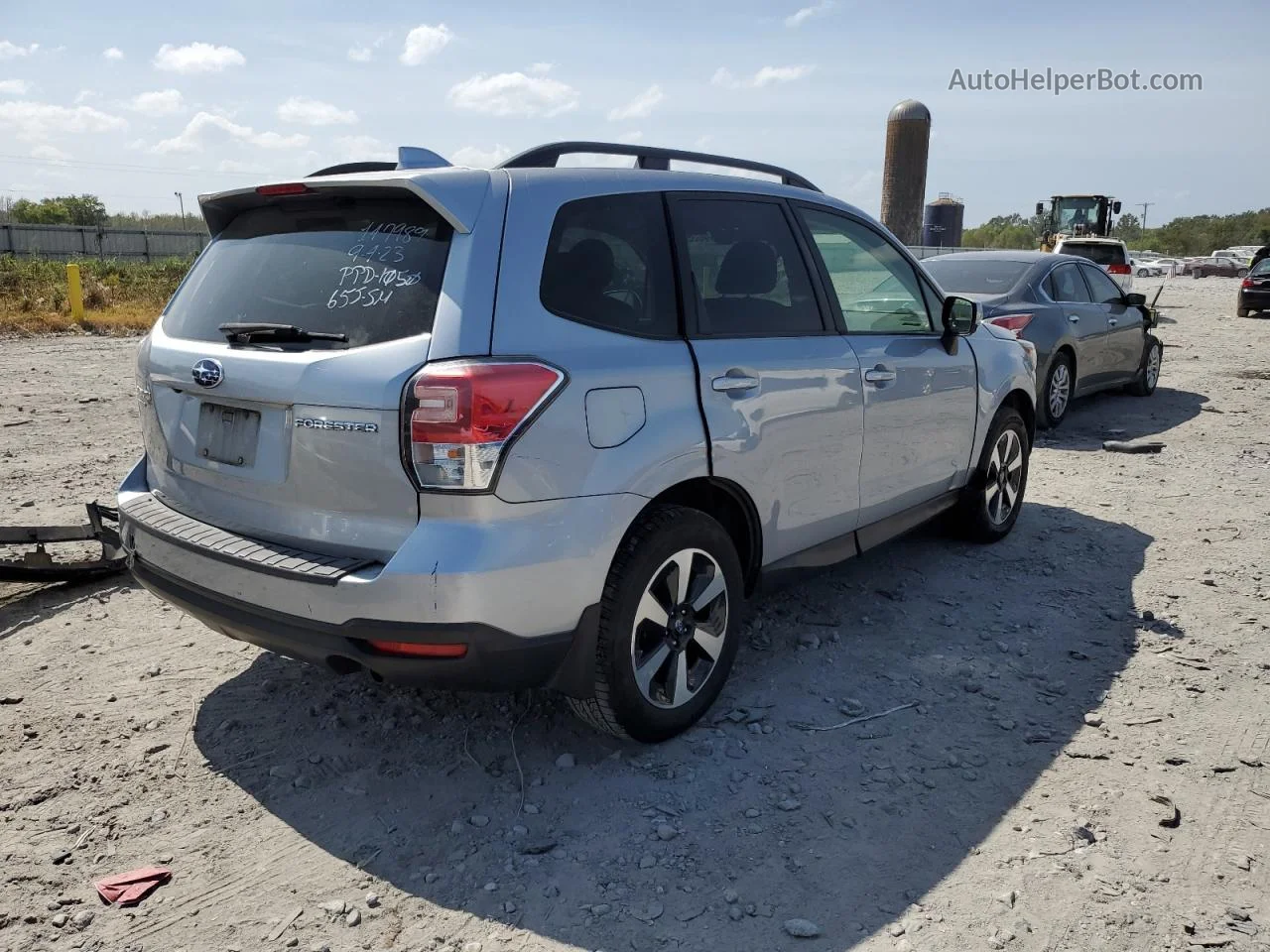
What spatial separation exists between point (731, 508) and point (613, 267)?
101 centimetres

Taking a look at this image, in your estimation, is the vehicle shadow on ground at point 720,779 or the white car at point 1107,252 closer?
the vehicle shadow on ground at point 720,779

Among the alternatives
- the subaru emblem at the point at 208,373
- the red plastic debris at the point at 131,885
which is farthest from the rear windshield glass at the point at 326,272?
the red plastic debris at the point at 131,885

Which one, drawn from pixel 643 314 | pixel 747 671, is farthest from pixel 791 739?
pixel 643 314

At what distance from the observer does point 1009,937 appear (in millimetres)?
2549

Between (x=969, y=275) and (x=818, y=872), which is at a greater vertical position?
(x=969, y=275)

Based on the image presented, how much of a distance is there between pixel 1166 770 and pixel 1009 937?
3.92 ft

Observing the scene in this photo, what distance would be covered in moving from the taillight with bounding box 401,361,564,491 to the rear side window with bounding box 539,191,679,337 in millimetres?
402

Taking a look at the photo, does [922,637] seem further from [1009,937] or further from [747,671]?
[1009,937]

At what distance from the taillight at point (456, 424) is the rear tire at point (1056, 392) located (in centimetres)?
760

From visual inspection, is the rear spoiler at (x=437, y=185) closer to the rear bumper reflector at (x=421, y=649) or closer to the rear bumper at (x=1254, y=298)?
the rear bumper reflector at (x=421, y=649)

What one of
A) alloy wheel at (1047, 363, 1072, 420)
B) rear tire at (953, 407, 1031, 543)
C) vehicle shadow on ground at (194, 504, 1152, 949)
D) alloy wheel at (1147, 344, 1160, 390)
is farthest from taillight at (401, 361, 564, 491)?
alloy wheel at (1147, 344, 1160, 390)

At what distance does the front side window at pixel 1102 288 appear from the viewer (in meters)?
10.4

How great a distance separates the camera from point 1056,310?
9367 millimetres

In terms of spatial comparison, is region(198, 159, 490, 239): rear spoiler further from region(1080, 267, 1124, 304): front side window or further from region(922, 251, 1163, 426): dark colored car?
region(1080, 267, 1124, 304): front side window
